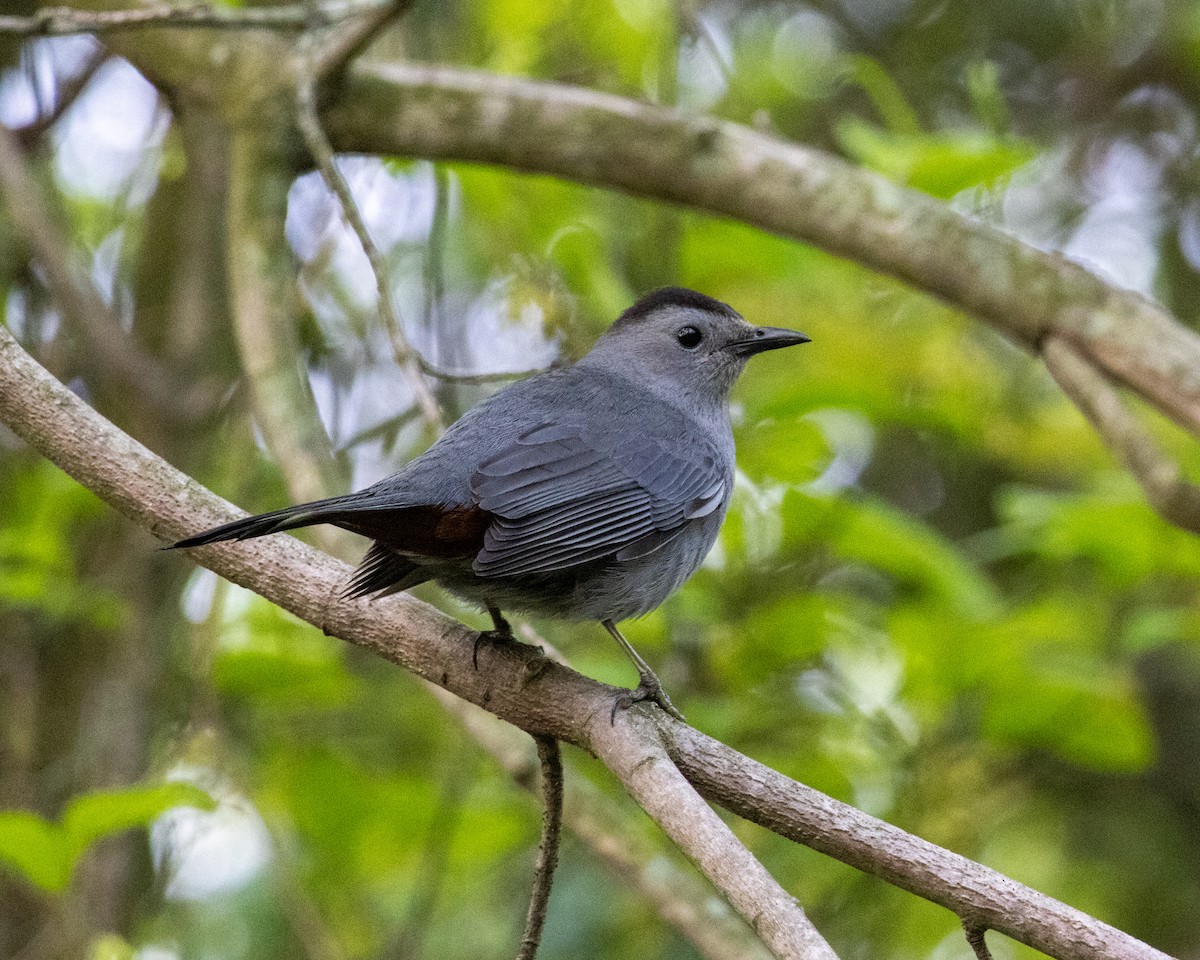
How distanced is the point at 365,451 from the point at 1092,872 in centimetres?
386

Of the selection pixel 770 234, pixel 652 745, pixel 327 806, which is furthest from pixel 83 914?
pixel 770 234

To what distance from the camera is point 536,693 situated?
2.82m

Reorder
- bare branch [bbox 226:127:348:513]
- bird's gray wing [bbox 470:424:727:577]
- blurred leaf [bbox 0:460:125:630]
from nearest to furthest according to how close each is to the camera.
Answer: bird's gray wing [bbox 470:424:727:577]
bare branch [bbox 226:127:348:513]
blurred leaf [bbox 0:460:125:630]

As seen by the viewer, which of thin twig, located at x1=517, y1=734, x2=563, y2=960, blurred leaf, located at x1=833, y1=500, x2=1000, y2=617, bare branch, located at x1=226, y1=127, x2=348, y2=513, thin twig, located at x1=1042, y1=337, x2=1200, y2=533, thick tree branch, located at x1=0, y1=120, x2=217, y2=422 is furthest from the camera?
thick tree branch, located at x1=0, y1=120, x2=217, y2=422

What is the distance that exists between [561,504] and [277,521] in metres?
0.90

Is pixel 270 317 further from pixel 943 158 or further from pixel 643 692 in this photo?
pixel 943 158

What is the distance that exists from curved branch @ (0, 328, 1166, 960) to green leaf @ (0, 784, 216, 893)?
597mm

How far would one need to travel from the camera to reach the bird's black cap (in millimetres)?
4281

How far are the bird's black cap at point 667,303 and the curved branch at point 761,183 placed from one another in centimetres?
33

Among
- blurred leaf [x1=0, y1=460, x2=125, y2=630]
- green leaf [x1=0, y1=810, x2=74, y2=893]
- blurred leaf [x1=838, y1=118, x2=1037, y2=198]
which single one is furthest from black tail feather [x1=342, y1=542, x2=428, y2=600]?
blurred leaf [x1=838, y1=118, x2=1037, y2=198]

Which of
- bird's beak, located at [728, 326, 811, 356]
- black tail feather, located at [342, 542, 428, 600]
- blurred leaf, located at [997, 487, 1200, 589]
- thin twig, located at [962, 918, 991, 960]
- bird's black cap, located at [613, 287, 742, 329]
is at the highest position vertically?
black tail feather, located at [342, 542, 428, 600]

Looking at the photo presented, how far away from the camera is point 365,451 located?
5.20 m

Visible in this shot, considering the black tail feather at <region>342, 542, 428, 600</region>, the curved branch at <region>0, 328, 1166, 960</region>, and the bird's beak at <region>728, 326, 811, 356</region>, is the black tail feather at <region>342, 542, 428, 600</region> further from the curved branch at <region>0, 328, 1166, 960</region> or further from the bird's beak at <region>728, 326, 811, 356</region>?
the bird's beak at <region>728, 326, 811, 356</region>

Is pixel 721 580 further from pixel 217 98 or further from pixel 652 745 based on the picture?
pixel 217 98
